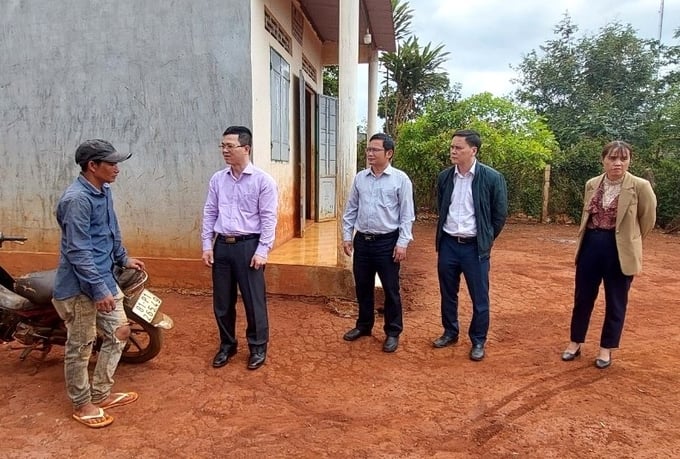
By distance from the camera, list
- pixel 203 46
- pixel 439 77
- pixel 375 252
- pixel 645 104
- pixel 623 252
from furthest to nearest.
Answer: pixel 439 77, pixel 645 104, pixel 203 46, pixel 375 252, pixel 623 252

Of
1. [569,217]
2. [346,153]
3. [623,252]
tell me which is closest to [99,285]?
[346,153]

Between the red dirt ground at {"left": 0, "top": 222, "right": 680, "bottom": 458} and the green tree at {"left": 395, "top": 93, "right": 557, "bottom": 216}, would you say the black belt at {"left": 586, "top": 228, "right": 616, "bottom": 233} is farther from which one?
the green tree at {"left": 395, "top": 93, "right": 557, "bottom": 216}

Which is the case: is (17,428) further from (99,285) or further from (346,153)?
(346,153)

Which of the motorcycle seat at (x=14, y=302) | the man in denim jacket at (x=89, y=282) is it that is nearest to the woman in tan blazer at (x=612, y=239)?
the man in denim jacket at (x=89, y=282)

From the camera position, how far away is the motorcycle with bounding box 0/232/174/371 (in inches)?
124

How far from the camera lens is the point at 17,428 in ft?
9.12

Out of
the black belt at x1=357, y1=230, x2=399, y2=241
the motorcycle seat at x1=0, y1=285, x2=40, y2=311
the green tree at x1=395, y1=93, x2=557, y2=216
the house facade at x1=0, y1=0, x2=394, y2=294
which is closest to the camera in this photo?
the motorcycle seat at x1=0, y1=285, x2=40, y2=311

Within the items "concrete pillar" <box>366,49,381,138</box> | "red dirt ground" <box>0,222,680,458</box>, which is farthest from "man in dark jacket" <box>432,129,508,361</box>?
"concrete pillar" <box>366,49,381,138</box>

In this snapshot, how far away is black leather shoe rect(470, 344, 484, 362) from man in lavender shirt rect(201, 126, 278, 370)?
1.52 meters

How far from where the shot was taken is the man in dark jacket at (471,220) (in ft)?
12.1

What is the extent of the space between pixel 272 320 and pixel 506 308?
2.33 m

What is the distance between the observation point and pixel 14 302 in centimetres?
329

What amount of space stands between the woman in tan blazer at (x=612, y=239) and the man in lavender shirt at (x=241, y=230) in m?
2.19

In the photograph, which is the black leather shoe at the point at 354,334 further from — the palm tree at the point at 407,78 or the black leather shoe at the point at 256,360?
the palm tree at the point at 407,78
